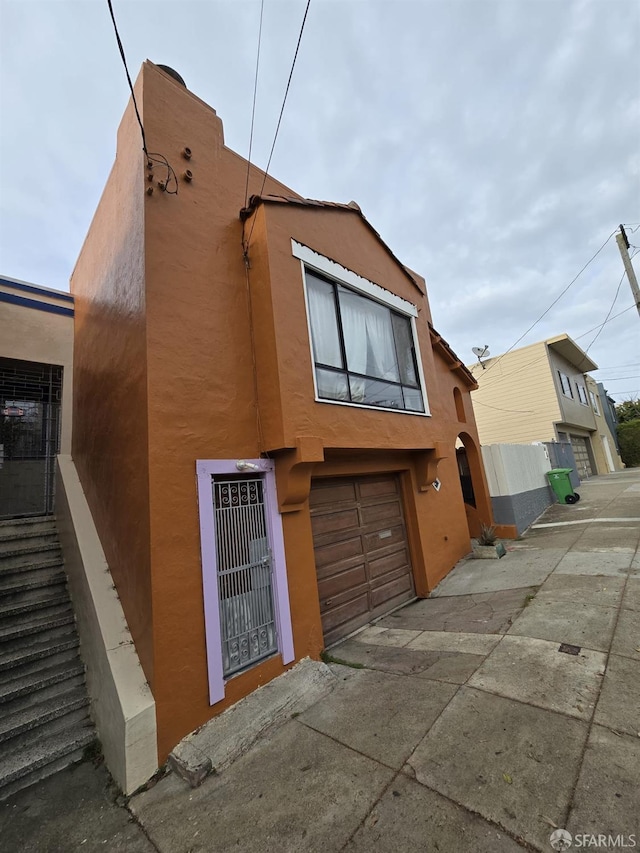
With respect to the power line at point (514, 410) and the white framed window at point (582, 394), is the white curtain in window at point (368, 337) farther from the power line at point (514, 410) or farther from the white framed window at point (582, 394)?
the white framed window at point (582, 394)

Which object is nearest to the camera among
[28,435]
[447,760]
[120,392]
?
[447,760]

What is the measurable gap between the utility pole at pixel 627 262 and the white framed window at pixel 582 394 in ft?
41.9

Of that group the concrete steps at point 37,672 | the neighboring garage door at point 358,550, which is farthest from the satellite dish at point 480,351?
the concrete steps at point 37,672

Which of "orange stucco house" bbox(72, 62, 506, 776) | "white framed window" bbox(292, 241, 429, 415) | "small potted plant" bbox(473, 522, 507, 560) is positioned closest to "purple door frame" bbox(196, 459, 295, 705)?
"orange stucco house" bbox(72, 62, 506, 776)

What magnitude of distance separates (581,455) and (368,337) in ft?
68.5

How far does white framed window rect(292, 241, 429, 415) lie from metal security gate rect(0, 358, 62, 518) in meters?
5.65

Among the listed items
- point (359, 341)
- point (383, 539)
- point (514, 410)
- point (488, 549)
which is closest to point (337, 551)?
point (383, 539)

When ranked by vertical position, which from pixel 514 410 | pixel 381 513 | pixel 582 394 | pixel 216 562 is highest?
pixel 582 394

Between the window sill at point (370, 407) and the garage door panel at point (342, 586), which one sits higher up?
the window sill at point (370, 407)

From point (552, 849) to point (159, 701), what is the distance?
292cm

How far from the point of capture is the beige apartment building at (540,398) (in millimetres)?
17922

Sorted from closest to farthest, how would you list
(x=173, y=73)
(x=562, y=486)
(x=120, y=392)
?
1. (x=120, y=392)
2. (x=173, y=73)
3. (x=562, y=486)

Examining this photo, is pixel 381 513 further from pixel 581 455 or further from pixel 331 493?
pixel 581 455

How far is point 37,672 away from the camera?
388 centimetres
